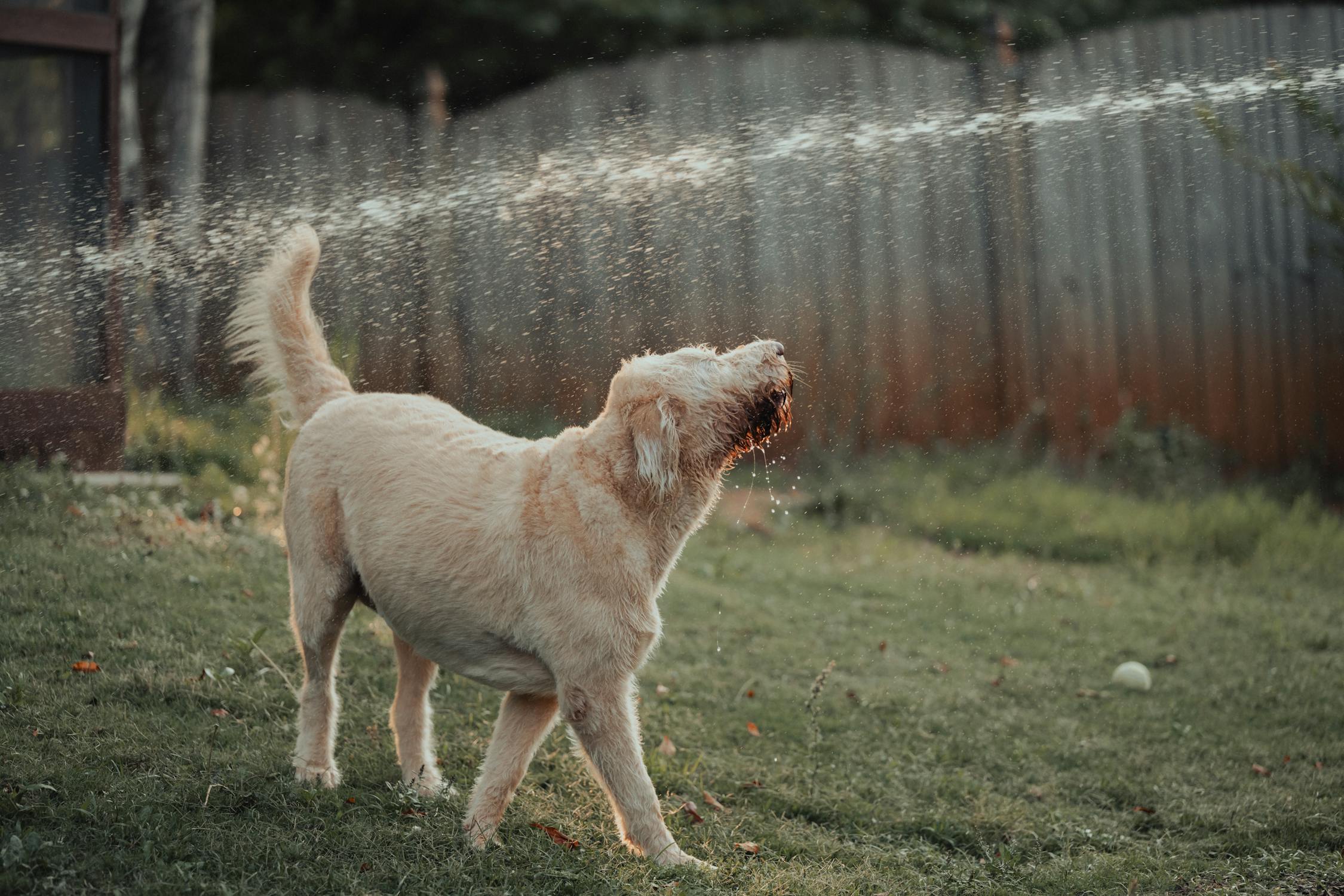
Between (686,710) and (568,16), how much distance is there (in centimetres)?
986

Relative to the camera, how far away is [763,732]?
15.9 ft

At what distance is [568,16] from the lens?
1264 cm

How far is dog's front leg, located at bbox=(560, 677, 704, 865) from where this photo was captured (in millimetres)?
3260

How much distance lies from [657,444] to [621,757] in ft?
3.03

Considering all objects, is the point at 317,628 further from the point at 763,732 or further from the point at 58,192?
the point at 58,192

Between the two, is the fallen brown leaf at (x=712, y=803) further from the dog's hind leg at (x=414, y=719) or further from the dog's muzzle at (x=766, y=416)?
the dog's muzzle at (x=766, y=416)

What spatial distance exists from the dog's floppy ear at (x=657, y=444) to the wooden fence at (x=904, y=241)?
4.58 metres

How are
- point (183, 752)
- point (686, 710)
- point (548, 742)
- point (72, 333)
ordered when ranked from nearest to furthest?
point (183, 752) → point (548, 742) → point (686, 710) → point (72, 333)

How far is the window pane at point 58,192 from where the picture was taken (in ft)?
20.6

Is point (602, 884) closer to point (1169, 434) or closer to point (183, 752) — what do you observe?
point (183, 752)

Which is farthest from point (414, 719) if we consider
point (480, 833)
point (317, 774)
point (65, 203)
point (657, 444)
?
point (65, 203)

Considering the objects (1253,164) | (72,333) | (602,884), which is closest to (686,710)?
(602,884)

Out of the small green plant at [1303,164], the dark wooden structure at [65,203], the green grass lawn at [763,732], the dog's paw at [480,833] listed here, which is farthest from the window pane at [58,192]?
the small green plant at [1303,164]

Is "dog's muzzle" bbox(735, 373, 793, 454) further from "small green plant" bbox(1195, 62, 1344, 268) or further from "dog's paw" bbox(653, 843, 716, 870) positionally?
"small green plant" bbox(1195, 62, 1344, 268)
